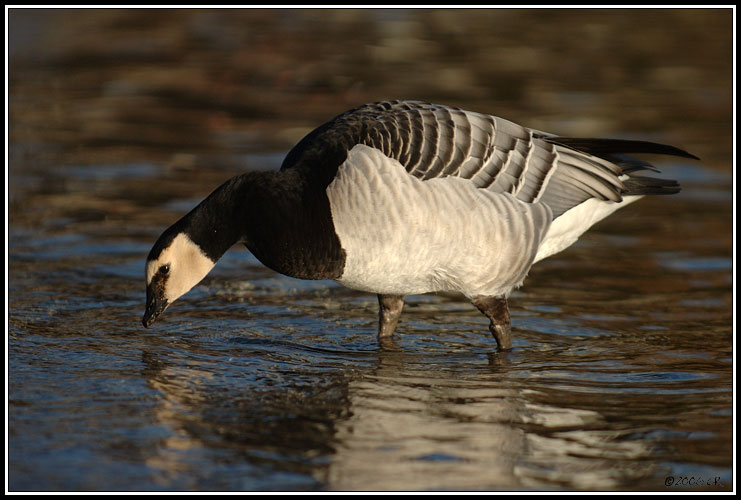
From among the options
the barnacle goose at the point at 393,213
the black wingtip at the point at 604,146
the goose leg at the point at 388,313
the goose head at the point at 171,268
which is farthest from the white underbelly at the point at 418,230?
the goose head at the point at 171,268

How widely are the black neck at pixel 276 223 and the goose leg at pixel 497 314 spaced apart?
1.17m

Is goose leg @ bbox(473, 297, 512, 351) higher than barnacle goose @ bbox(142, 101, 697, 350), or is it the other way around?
barnacle goose @ bbox(142, 101, 697, 350)

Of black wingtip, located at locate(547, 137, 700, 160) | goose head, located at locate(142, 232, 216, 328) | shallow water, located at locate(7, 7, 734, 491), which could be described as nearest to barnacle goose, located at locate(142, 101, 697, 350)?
goose head, located at locate(142, 232, 216, 328)

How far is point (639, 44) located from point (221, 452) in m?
13.9

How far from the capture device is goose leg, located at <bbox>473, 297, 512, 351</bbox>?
24.3 feet

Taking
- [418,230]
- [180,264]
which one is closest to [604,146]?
[418,230]

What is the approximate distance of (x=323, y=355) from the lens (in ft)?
23.5

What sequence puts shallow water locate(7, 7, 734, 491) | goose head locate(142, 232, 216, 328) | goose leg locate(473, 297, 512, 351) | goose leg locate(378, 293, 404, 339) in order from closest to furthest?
shallow water locate(7, 7, 734, 491) → goose head locate(142, 232, 216, 328) → goose leg locate(473, 297, 512, 351) → goose leg locate(378, 293, 404, 339)

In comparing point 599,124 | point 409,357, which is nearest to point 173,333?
point 409,357

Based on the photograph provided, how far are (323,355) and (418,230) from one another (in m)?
1.14

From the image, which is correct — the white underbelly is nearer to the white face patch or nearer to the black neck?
the black neck

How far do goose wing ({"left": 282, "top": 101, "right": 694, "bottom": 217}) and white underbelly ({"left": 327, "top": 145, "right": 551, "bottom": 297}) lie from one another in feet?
0.37

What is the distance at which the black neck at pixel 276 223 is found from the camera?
669cm

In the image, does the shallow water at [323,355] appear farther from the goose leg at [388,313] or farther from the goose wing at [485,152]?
the goose wing at [485,152]
